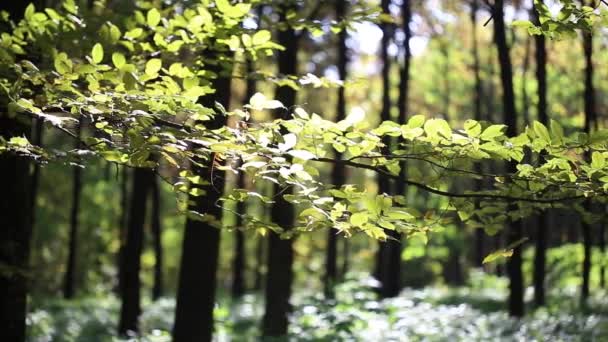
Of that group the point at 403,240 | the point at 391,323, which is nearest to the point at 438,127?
the point at 391,323

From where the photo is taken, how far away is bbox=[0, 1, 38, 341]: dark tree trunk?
A: 226 inches

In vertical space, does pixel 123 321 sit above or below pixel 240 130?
below

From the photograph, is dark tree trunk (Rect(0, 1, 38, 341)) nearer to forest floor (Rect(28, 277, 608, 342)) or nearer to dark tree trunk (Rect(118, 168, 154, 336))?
forest floor (Rect(28, 277, 608, 342))

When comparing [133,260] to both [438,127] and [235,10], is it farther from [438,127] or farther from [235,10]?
[438,127]

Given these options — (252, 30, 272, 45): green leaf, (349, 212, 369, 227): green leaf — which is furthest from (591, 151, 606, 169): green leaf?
(252, 30, 272, 45): green leaf

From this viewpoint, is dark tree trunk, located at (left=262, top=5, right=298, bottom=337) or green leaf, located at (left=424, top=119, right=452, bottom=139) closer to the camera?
green leaf, located at (left=424, top=119, right=452, bottom=139)

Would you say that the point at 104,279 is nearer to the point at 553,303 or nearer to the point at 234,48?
the point at 553,303

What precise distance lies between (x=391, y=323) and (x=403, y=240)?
10.1m

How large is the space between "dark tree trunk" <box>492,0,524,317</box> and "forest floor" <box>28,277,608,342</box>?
361 millimetres

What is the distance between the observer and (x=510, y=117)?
10.5m

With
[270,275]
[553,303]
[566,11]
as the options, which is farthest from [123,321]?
[566,11]

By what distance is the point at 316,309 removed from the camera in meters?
8.55

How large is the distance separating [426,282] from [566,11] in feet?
90.6

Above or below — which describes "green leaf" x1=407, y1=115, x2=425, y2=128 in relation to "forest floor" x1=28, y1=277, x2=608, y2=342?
above
